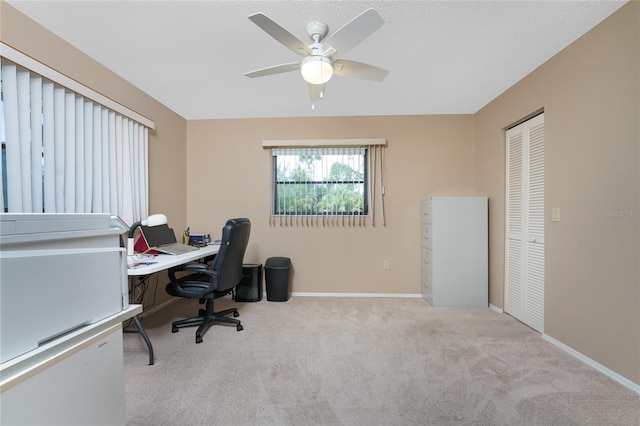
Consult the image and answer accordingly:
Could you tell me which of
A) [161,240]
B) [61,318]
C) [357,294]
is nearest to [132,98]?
[161,240]

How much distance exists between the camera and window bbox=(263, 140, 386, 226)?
331 centimetres

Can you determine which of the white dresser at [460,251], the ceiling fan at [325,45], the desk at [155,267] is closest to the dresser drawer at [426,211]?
the white dresser at [460,251]

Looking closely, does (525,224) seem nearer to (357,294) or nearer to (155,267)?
(357,294)

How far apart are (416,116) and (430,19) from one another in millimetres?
1701

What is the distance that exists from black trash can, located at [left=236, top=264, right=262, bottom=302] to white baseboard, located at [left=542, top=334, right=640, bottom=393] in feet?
9.60

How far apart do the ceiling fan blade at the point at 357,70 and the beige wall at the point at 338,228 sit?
1485 millimetres

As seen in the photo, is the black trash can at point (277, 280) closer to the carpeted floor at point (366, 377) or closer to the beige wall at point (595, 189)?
the carpeted floor at point (366, 377)

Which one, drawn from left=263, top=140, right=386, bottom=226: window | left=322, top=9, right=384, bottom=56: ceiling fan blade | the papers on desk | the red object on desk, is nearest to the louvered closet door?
left=263, top=140, right=386, bottom=226: window

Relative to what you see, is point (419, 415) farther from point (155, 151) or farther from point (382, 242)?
point (155, 151)

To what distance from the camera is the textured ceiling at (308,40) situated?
63.2 inches

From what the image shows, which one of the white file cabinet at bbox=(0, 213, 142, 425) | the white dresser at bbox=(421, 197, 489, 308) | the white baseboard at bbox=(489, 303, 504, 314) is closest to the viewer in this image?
the white file cabinet at bbox=(0, 213, 142, 425)

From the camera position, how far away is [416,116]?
330 centimetres

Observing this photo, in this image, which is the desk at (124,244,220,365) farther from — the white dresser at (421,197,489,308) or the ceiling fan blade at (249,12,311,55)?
the white dresser at (421,197,489,308)

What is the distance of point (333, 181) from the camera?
3.33m
